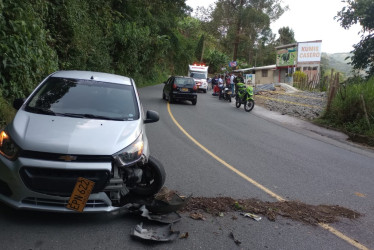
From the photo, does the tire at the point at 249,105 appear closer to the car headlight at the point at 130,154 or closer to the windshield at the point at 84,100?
the windshield at the point at 84,100

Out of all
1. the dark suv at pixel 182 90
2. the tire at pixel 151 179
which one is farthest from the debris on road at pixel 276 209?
the dark suv at pixel 182 90

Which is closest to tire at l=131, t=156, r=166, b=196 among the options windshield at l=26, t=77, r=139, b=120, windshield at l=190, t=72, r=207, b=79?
windshield at l=26, t=77, r=139, b=120

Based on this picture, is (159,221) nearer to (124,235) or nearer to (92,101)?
(124,235)

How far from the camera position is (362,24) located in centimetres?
2272

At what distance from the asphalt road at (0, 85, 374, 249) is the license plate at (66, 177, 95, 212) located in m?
0.32

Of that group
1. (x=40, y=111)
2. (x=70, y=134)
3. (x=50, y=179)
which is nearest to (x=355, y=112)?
(x=40, y=111)

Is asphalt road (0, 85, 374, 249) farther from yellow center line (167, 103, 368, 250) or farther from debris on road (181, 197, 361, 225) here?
debris on road (181, 197, 361, 225)

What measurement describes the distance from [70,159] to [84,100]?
167cm

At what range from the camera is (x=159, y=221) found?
416 centimetres

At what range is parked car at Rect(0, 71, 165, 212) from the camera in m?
3.73

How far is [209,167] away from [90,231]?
11.9ft

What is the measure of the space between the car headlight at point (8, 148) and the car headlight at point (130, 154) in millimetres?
1062

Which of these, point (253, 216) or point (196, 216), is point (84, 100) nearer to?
point (196, 216)

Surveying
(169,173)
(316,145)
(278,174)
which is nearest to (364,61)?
(316,145)
